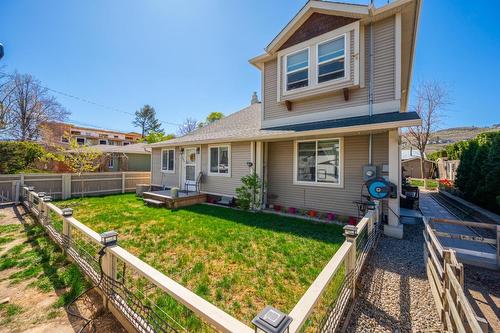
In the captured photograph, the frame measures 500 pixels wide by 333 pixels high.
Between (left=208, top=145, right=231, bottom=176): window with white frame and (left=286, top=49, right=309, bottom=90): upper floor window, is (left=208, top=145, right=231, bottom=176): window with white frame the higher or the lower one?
the lower one

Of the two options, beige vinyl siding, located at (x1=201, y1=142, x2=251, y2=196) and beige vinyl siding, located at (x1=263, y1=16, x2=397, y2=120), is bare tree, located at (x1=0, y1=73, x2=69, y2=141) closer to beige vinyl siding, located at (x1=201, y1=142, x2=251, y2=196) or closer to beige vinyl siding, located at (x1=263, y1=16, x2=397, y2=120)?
beige vinyl siding, located at (x1=201, y1=142, x2=251, y2=196)

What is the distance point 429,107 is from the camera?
21.5 metres

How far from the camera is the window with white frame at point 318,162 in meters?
6.77

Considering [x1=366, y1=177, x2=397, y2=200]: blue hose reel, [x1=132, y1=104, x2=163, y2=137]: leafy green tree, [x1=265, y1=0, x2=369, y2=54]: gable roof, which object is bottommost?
[x1=366, y1=177, x2=397, y2=200]: blue hose reel

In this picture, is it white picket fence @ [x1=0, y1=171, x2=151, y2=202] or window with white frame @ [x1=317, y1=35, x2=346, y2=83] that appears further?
white picket fence @ [x1=0, y1=171, x2=151, y2=202]

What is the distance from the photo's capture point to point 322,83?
6.98 m

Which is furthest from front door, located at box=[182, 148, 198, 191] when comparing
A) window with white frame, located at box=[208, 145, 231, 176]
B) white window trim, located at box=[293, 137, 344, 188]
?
white window trim, located at box=[293, 137, 344, 188]

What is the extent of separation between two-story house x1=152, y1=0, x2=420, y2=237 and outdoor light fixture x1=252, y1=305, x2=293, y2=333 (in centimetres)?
532

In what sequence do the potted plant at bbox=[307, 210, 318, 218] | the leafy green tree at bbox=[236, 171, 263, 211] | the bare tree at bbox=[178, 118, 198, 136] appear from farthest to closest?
the bare tree at bbox=[178, 118, 198, 136] → the leafy green tree at bbox=[236, 171, 263, 211] → the potted plant at bbox=[307, 210, 318, 218]

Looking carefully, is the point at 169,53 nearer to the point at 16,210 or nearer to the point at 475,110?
the point at 16,210

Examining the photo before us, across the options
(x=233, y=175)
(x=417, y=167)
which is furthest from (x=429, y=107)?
(x=233, y=175)

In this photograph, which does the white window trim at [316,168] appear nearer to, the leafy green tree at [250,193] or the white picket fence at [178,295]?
the leafy green tree at [250,193]

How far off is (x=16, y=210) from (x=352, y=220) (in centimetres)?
1202

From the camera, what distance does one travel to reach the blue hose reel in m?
5.31
